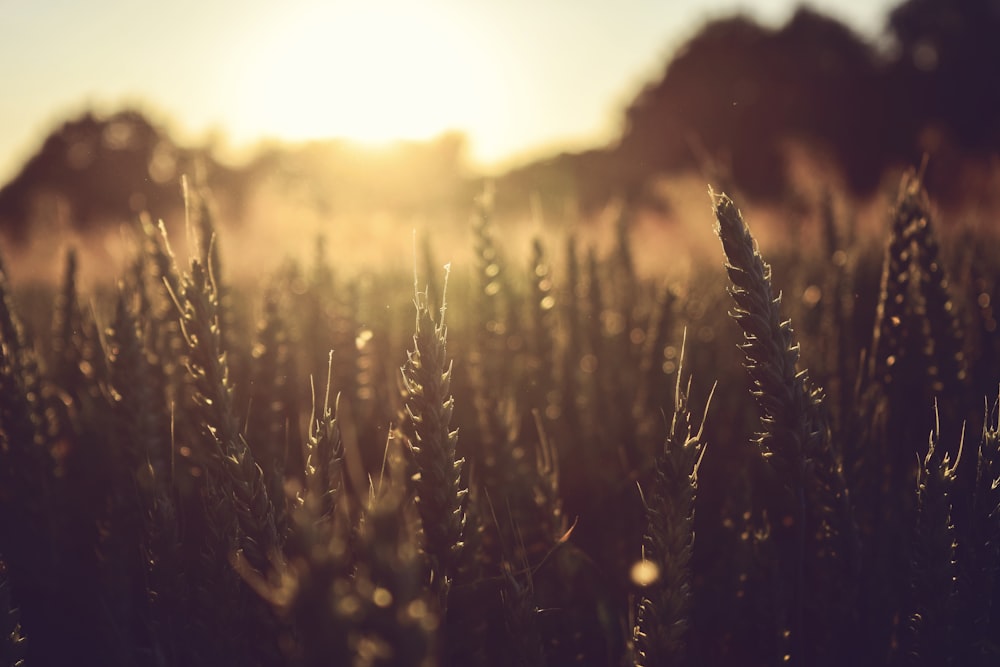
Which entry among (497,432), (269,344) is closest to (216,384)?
(497,432)

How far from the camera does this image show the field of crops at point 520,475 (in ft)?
2.77

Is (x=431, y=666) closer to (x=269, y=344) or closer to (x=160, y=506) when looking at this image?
(x=160, y=506)

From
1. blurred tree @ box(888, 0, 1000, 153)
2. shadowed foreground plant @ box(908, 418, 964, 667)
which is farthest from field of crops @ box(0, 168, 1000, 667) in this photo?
blurred tree @ box(888, 0, 1000, 153)

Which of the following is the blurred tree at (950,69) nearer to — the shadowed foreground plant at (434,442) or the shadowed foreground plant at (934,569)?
the shadowed foreground plant at (934,569)

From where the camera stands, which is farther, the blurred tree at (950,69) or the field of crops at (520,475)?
the blurred tree at (950,69)

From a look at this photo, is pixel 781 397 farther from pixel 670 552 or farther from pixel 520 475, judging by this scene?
pixel 520 475

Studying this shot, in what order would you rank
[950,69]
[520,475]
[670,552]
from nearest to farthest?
1. [670,552]
2. [520,475]
3. [950,69]

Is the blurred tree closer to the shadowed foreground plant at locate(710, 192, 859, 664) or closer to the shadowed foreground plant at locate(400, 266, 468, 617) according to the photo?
the shadowed foreground plant at locate(710, 192, 859, 664)

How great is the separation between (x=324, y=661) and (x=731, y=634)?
1027 mm

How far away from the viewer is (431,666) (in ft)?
1.58

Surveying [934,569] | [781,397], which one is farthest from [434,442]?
[934,569]

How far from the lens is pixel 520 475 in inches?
60.3

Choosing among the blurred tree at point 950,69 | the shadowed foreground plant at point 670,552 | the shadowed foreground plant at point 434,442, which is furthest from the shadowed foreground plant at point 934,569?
the blurred tree at point 950,69

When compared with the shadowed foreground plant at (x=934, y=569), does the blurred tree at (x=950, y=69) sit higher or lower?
higher
